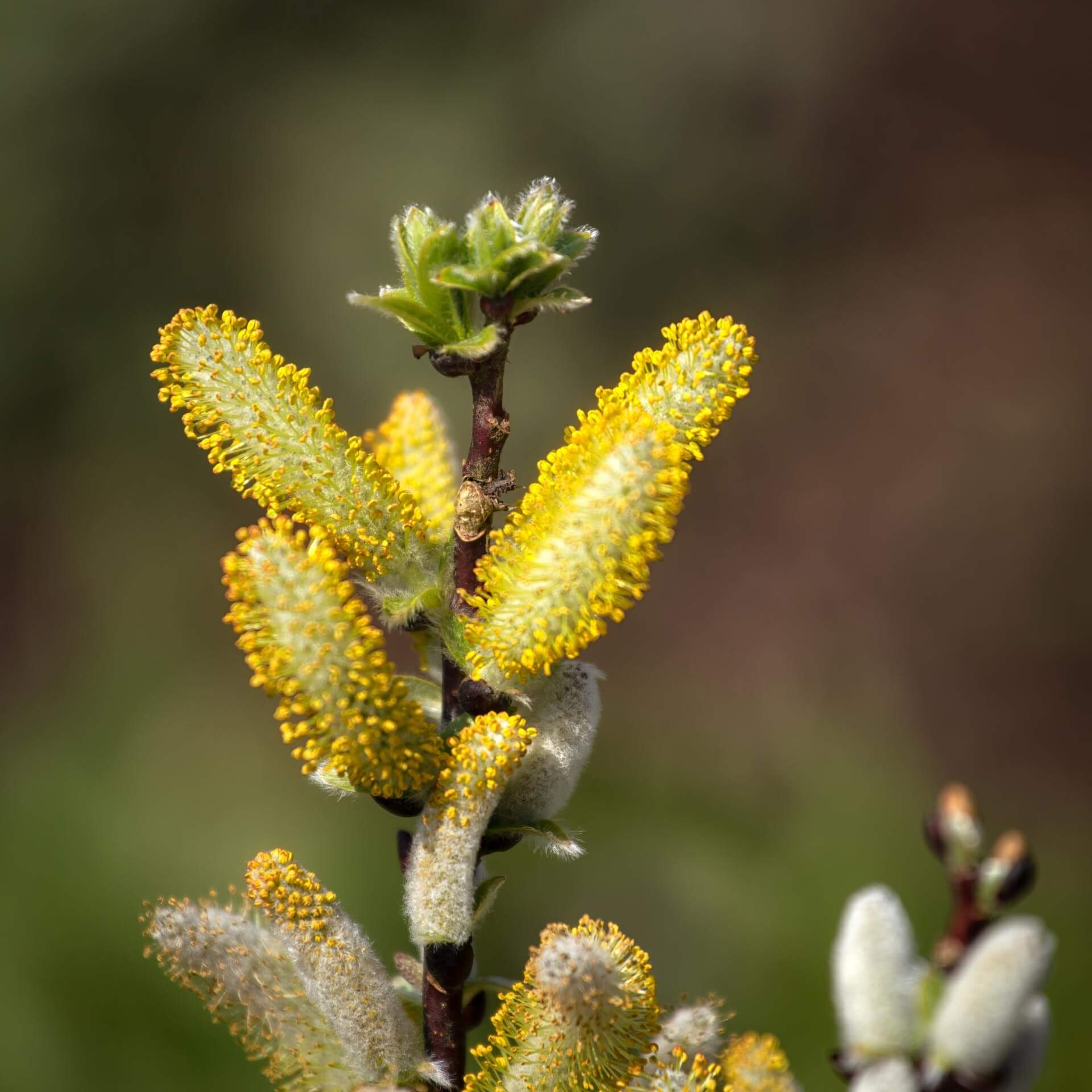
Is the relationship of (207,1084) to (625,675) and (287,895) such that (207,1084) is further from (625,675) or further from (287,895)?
(625,675)

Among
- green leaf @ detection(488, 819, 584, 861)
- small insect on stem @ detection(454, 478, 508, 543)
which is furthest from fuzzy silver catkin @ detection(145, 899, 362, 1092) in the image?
small insect on stem @ detection(454, 478, 508, 543)

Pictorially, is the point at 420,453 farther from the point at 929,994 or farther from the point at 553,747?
the point at 929,994

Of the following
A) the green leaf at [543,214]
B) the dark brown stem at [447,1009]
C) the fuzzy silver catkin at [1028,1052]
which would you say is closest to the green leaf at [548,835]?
the dark brown stem at [447,1009]

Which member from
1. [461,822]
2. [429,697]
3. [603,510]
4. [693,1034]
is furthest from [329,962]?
[603,510]

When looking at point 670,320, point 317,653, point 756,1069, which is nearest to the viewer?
point 317,653

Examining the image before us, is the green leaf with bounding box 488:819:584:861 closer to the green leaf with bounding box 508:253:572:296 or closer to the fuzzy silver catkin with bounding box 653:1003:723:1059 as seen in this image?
the fuzzy silver catkin with bounding box 653:1003:723:1059
